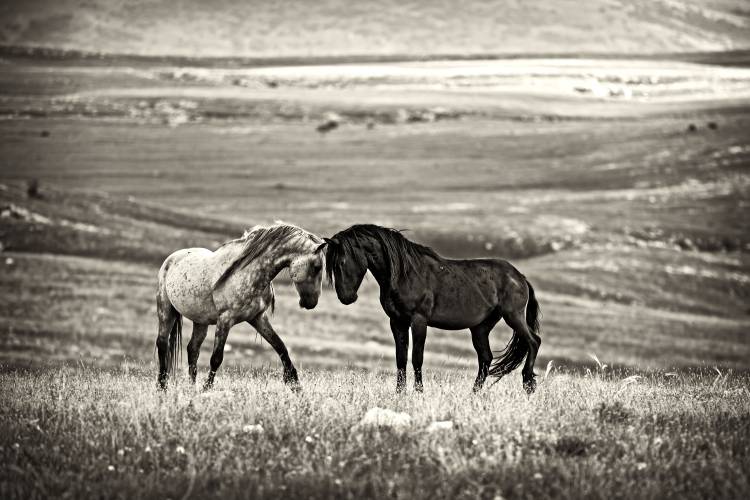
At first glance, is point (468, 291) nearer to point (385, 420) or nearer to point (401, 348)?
point (401, 348)

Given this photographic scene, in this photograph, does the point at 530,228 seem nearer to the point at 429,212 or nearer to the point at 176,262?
the point at 429,212

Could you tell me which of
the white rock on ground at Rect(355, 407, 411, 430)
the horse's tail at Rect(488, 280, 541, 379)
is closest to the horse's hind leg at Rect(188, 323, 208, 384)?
the white rock on ground at Rect(355, 407, 411, 430)

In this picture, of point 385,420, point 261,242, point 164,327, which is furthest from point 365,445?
point 164,327

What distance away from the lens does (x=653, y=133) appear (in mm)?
145625

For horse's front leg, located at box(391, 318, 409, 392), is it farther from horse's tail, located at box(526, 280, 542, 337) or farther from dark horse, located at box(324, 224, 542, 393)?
horse's tail, located at box(526, 280, 542, 337)

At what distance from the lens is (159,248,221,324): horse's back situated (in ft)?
40.1

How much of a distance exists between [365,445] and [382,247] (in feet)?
11.7

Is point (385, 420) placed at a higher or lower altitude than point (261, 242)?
lower

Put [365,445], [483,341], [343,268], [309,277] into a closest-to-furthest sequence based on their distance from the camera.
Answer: [365,445] → [343,268] → [309,277] → [483,341]

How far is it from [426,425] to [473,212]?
81897mm

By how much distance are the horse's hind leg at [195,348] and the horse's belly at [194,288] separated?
26 cm

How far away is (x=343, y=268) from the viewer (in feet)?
35.7

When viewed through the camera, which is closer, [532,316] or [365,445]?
[365,445]

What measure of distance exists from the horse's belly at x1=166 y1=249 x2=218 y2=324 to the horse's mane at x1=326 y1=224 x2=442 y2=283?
7.01ft
